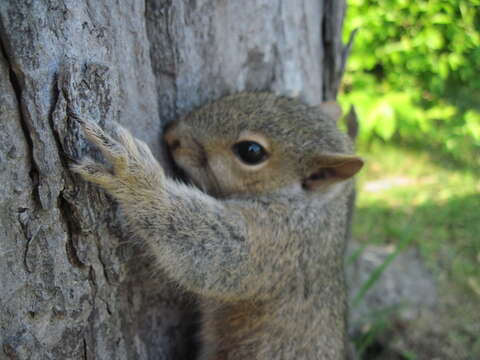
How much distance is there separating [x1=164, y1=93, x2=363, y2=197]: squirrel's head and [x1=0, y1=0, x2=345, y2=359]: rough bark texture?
0.15m

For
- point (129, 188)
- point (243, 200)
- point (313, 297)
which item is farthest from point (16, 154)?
point (313, 297)

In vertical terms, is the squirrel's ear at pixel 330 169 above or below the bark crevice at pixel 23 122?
below

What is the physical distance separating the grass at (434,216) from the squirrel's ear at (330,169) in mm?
1434

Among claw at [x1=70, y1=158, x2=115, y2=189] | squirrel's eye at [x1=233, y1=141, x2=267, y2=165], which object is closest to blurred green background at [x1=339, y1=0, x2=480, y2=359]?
squirrel's eye at [x1=233, y1=141, x2=267, y2=165]

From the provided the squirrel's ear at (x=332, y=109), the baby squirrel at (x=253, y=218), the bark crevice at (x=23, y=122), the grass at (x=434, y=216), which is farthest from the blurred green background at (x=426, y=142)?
the bark crevice at (x=23, y=122)

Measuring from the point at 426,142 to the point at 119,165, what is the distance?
5189 mm

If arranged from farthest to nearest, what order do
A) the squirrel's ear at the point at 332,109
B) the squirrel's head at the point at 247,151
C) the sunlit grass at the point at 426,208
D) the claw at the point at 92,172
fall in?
the sunlit grass at the point at 426,208
the squirrel's ear at the point at 332,109
the squirrel's head at the point at 247,151
the claw at the point at 92,172

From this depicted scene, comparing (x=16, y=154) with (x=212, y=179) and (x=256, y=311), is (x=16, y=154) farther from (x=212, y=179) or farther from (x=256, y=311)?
(x=256, y=311)

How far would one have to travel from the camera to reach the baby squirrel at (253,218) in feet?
5.38

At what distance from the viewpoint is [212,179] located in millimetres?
1900

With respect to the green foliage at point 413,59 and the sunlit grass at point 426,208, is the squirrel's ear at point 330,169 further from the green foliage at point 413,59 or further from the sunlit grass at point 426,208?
the sunlit grass at point 426,208

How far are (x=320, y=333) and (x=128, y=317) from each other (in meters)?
0.88

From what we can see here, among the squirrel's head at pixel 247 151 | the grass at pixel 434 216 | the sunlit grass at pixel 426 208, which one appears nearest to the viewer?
the squirrel's head at pixel 247 151

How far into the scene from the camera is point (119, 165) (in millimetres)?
1495
